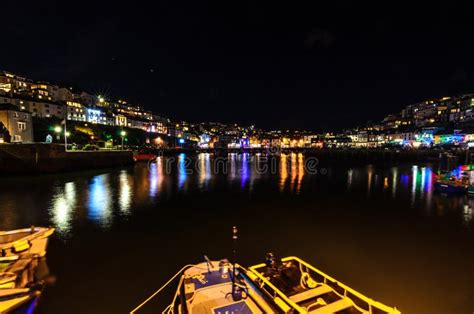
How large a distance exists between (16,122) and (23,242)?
5642 centimetres

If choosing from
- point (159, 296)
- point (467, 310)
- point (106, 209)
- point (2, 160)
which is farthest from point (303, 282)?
point (2, 160)

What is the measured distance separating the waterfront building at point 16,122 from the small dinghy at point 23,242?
53.4 meters

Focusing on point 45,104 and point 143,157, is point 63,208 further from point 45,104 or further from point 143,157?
point 45,104

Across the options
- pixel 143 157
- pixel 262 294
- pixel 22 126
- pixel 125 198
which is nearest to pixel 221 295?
pixel 262 294

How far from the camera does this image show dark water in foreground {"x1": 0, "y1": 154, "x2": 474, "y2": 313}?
8812 millimetres

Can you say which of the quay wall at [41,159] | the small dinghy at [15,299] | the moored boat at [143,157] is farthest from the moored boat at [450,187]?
the moored boat at [143,157]

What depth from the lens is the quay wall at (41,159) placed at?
116 feet

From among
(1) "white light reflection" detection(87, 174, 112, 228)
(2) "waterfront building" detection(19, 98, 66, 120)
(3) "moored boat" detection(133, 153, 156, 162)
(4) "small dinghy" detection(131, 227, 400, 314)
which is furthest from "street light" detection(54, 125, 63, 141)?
(4) "small dinghy" detection(131, 227, 400, 314)

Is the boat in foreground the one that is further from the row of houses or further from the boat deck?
the row of houses

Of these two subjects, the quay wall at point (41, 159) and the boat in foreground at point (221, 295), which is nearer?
the boat in foreground at point (221, 295)

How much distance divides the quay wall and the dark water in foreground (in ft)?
41.6

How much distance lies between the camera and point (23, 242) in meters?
9.55

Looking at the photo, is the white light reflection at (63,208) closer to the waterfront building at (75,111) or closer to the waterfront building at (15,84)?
the waterfront building at (75,111)

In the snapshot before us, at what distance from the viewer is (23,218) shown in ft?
57.5
